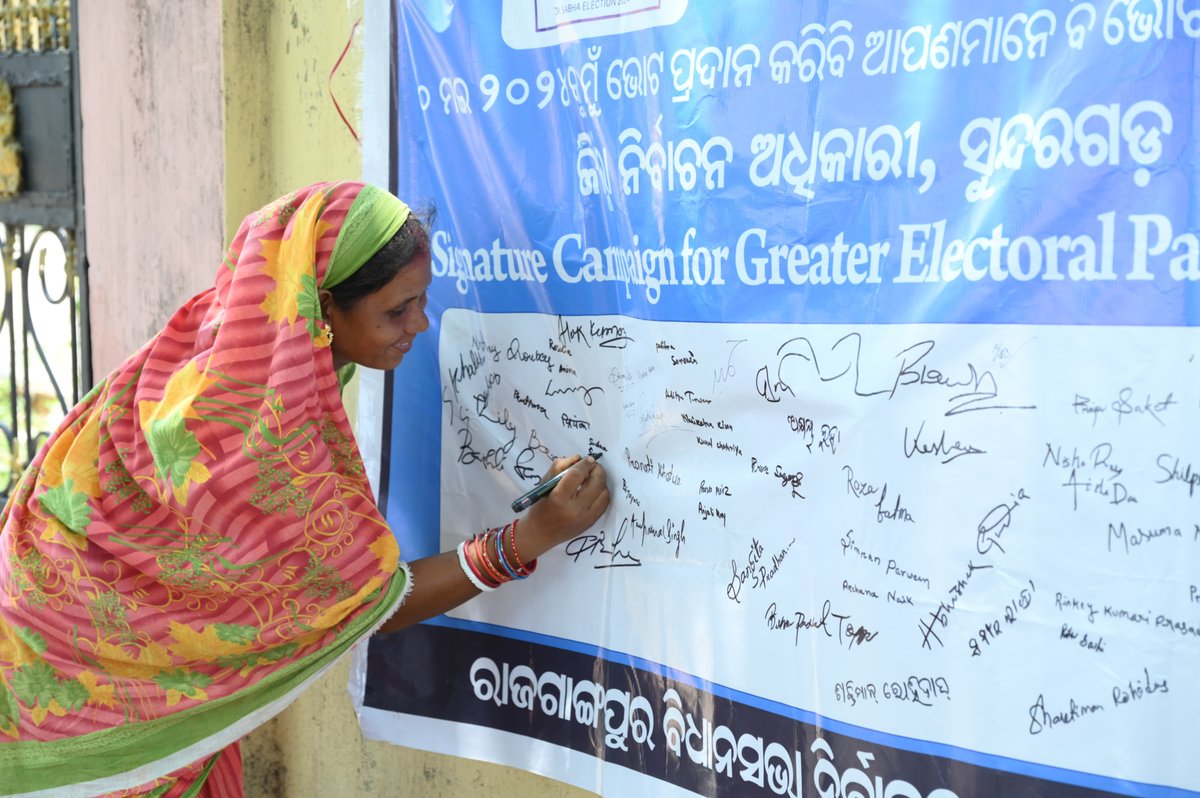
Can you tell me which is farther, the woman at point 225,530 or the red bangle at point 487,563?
the red bangle at point 487,563

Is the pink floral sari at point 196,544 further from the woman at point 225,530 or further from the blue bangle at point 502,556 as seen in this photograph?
the blue bangle at point 502,556

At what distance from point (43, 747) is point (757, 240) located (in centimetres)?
142

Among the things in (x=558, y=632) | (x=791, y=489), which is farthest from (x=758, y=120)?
(x=558, y=632)

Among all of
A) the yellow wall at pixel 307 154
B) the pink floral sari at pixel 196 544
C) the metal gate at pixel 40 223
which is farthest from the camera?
the metal gate at pixel 40 223

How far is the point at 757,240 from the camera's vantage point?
1638 mm

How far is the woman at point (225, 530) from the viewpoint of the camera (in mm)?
1689

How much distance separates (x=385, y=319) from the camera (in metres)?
1.81

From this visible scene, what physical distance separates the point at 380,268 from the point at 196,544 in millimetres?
521

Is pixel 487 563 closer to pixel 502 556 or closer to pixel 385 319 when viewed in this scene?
pixel 502 556
